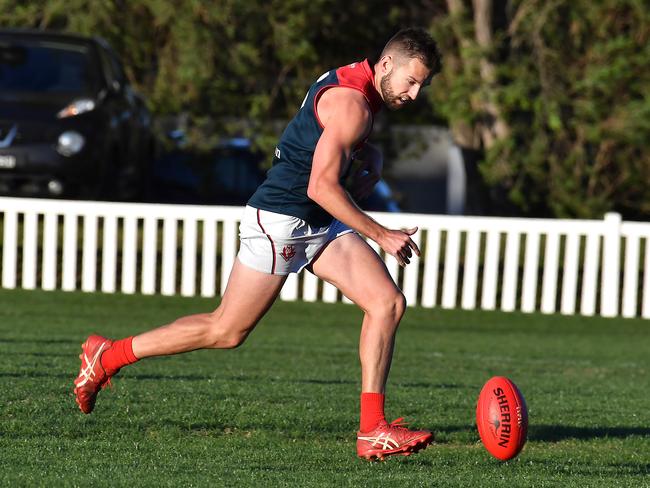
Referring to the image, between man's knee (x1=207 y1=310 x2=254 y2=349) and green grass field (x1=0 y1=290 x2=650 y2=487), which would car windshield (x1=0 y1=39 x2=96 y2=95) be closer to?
green grass field (x1=0 y1=290 x2=650 y2=487)

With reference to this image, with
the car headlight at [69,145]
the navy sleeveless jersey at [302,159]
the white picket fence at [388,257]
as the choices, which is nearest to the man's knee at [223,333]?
the navy sleeveless jersey at [302,159]

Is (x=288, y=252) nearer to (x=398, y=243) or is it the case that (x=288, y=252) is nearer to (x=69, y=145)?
(x=398, y=243)

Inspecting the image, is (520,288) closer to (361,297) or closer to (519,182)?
(519,182)

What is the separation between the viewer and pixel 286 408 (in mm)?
6926

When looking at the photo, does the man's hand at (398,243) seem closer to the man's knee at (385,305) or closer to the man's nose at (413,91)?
the man's knee at (385,305)

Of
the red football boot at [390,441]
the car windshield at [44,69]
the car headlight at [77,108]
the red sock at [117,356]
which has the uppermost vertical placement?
the car windshield at [44,69]

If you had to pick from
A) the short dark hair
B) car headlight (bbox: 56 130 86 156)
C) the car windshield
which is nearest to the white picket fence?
car headlight (bbox: 56 130 86 156)

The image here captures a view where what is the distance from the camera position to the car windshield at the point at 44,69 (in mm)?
14039

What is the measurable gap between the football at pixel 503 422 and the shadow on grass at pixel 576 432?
0.84 metres

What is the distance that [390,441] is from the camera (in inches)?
222

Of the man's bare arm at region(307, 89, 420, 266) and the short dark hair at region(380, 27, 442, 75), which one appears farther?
the short dark hair at region(380, 27, 442, 75)

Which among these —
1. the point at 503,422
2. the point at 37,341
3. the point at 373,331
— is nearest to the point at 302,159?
the point at 373,331

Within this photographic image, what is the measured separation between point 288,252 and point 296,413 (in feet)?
4.05

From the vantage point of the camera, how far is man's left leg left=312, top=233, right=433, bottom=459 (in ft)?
18.6
